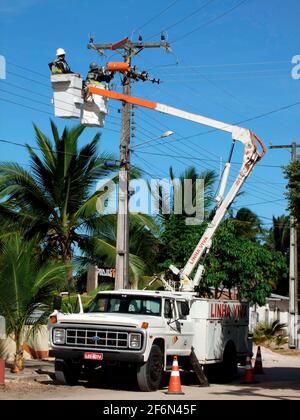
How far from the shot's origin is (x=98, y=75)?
77.7 ft

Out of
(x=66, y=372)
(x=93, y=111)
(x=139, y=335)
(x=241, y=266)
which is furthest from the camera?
(x=241, y=266)

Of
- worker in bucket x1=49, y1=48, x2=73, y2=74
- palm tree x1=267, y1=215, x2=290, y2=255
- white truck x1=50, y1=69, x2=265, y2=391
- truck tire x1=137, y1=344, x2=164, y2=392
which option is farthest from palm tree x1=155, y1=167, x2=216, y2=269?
palm tree x1=267, y1=215, x2=290, y2=255

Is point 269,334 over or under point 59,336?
under

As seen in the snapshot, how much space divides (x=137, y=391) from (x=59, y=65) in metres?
9.86

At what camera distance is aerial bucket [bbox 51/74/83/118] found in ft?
70.0

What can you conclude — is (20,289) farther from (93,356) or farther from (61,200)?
(61,200)

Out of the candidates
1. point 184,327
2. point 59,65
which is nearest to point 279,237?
point 59,65

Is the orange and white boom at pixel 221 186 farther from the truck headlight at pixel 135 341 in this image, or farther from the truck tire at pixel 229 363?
the truck headlight at pixel 135 341

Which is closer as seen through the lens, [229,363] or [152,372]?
[152,372]

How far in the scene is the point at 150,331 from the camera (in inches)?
640

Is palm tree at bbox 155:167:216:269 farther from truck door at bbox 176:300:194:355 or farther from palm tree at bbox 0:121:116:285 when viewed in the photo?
truck door at bbox 176:300:194:355

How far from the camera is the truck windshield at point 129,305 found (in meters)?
17.5

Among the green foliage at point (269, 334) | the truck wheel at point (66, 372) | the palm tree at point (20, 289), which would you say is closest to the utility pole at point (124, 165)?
the palm tree at point (20, 289)

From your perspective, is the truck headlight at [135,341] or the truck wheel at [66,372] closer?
the truck headlight at [135,341]
